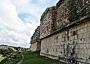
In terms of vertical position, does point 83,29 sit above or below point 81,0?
below

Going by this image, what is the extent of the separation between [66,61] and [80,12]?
2685 mm

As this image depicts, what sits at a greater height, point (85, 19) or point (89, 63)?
point (85, 19)

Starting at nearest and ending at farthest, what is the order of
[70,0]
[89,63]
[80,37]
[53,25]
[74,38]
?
[89,63] < [80,37] < [74,38] < [70,0] < [53,25]

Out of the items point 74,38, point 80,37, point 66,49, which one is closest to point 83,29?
point 80,37

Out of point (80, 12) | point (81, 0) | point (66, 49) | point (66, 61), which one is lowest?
point (66, 61)

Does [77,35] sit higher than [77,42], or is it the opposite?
[77,35]

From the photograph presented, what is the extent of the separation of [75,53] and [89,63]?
1560 mm

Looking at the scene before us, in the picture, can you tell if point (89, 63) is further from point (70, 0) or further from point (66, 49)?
point (70, 0)

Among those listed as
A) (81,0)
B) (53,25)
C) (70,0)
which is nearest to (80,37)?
(81,0)

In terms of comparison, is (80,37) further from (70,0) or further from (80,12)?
(70,0)

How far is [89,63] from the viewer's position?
20.8ft

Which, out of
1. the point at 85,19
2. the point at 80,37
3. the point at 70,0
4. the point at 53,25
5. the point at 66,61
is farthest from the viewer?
the point at 53,25

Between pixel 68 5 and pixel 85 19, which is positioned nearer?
pixel 85 19

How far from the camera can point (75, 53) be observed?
7.86 metres
